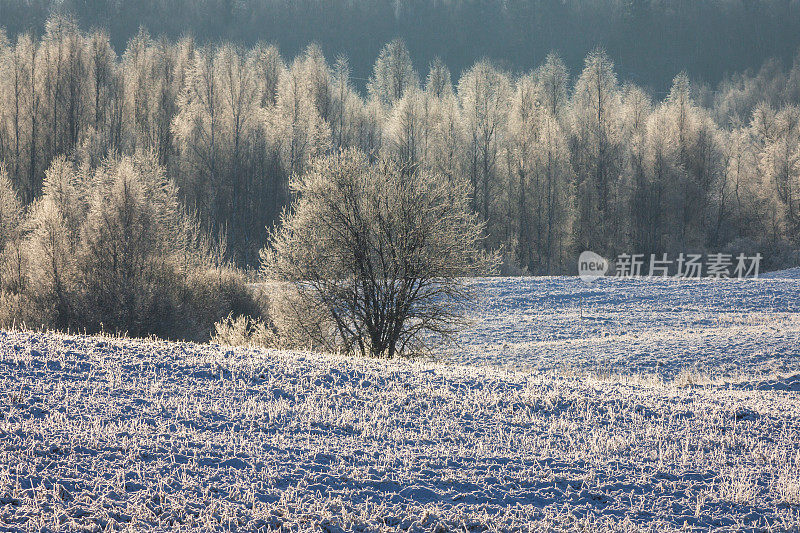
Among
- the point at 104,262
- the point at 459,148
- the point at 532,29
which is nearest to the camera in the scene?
the point at 104,262

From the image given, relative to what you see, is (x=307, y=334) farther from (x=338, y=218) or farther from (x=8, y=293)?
(x=8, y=293)

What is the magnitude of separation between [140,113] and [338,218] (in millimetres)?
46773

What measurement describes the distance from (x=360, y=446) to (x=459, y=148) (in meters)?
51.1

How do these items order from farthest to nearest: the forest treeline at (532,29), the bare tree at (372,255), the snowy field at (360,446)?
the forest treeline at (532,29)
the bare tree at (372,255)
the snowy field at (360,446)

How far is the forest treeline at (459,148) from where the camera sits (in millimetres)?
51938

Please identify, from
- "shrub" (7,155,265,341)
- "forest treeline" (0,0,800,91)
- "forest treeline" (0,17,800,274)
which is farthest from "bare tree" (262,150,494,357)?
"forest treeline" (0,0,800,91)

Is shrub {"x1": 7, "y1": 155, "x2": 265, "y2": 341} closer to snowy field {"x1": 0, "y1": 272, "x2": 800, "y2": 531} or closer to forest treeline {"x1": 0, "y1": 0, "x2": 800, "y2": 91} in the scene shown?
snowy field {"x1": 0, "y1": 272, "x2": 800, "y2": 531}

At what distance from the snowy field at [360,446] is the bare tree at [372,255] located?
230 inches

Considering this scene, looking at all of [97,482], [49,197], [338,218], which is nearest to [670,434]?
[97,482]

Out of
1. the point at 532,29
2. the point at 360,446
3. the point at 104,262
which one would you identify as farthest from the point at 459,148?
the point at 532,29

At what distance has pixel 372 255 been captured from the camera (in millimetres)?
19797

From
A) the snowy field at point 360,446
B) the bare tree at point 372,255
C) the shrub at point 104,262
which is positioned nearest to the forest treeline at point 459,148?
the shrub at point 104,262

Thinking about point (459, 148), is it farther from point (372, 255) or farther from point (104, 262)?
point (372, 255)

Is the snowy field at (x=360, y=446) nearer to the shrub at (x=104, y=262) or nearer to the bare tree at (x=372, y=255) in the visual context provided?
the bare tree at (x=372, y=255)
